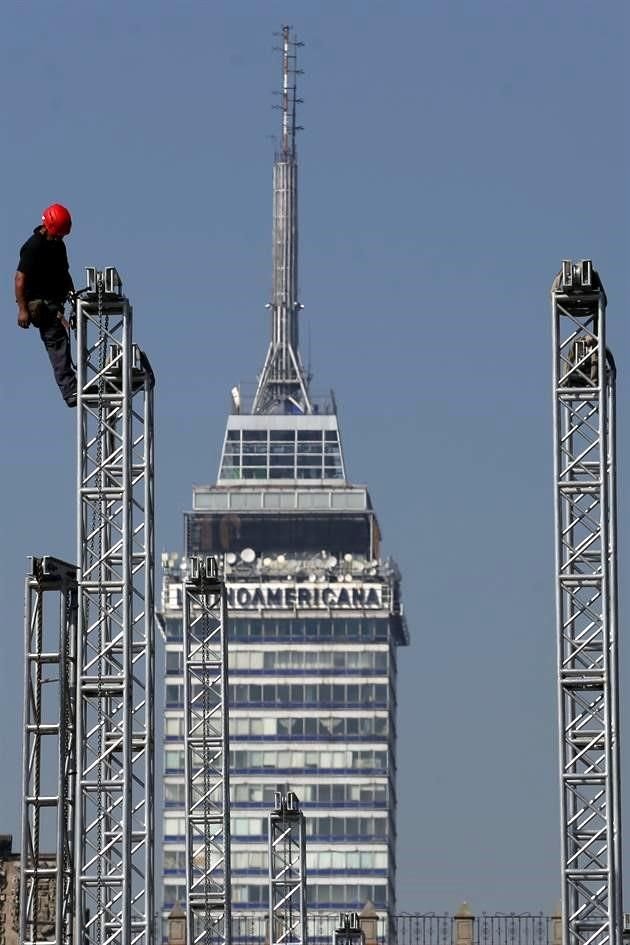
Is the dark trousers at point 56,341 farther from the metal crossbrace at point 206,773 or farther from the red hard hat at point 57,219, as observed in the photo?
the metal crossbrace at point 206,773

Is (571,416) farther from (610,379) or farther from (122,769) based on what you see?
(122,769)

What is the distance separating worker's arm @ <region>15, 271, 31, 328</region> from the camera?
38938 millimetres

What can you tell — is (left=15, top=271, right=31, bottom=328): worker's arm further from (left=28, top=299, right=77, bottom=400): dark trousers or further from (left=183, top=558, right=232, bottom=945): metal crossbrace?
(left=183, top=558, right=232, bottom=945): metal crossbrace

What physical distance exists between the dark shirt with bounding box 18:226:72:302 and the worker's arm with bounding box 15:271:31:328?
37mm

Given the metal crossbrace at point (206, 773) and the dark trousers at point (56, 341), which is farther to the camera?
the metal crossbrace at point (206, 773)

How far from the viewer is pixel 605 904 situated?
41188mm

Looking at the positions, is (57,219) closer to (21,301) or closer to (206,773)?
(21,301)

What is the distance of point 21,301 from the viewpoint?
38.9 meters

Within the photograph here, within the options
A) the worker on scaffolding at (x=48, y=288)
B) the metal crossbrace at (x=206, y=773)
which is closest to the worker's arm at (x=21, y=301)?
the worker on scaffolding at (x=48, y=288)

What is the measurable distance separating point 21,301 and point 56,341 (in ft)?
2.85

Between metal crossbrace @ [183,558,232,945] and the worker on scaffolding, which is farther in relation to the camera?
metal crossbrace @ [183,558,232,945]

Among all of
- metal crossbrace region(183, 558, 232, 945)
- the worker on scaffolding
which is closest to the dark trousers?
the worker on scaffolding

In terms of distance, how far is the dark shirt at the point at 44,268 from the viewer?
38.8m

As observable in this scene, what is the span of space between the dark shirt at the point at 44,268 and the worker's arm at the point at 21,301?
37 millimetres
